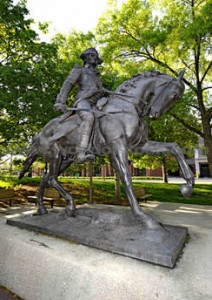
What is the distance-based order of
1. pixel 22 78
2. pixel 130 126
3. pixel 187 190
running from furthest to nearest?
pixel 22 78
pixel 130 126
pixel 187 190

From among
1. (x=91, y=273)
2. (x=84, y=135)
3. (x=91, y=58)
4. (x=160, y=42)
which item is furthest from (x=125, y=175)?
(x=160, y=42)

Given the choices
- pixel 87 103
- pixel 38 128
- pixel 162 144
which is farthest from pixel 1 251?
pixel 38 128

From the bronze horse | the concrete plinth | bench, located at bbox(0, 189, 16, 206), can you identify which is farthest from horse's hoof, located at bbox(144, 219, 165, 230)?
bench, located at bbox(0, 189, 16, 206)

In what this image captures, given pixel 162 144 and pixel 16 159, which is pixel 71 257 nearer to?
pixel 162 144

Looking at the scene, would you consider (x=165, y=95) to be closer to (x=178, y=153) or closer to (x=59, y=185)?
(x=178, y=153)

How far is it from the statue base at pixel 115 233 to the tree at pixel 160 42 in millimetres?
7607

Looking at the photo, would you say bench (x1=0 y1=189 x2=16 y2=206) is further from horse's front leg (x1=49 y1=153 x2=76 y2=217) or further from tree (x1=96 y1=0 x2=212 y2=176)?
tree (x1=96 y1=0 x2=212 y2=176)

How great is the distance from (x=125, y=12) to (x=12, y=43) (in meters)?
6.03

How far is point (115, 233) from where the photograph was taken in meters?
3.30

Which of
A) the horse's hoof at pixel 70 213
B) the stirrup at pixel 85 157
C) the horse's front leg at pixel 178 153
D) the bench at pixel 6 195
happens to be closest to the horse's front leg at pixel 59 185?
the horse's hoof at pixel 70 213

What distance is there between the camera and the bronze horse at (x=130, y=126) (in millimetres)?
3564

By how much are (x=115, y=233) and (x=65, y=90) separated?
280 cm

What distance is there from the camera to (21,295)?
2900mm

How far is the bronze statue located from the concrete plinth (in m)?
0.83
